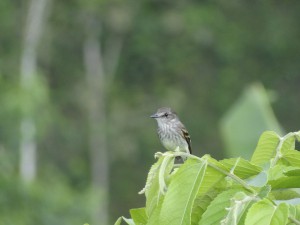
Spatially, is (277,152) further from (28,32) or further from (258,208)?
(28,32)

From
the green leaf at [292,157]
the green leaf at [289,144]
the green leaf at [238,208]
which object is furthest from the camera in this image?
the green leaf at [289,144]

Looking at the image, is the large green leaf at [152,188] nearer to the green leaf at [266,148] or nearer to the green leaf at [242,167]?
the green leaf at [242,167]

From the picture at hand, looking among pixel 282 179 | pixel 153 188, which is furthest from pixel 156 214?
pixel 282 179

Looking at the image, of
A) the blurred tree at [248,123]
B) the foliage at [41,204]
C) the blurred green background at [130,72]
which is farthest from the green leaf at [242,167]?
the blurred green background at [130,72]

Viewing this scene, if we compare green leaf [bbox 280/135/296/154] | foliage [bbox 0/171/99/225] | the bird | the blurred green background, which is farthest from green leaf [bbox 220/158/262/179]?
the blurred green background

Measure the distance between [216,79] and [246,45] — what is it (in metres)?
2.51

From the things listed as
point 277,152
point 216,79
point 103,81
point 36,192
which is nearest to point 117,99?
point 103,81

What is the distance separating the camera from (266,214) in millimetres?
2738

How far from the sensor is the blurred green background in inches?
1437

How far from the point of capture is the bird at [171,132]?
7770 millimetres

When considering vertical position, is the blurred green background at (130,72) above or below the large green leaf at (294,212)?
above

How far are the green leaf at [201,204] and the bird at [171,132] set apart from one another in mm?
4367

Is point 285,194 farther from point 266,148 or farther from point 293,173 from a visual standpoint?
point 266,148

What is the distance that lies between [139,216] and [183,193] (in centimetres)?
28
